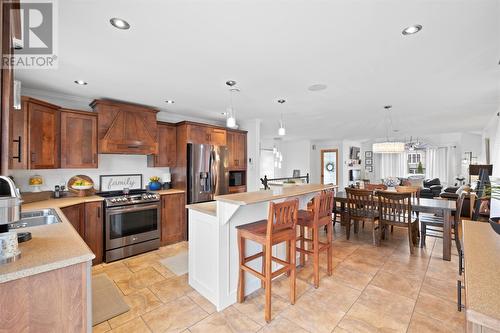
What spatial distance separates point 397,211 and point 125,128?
4.55m

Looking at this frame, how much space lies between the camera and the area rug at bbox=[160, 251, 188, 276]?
301 cm

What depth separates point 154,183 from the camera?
433cm

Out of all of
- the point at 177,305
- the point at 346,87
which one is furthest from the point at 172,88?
the point at 177,305

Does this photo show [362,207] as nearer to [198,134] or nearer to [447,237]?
[447,237]

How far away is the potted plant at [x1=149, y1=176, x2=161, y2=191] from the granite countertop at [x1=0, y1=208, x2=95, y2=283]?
2.59 m

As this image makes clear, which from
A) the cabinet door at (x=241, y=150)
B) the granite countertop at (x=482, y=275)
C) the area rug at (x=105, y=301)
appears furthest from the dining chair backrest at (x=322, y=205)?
the cabinet door at (x=241, y=150)

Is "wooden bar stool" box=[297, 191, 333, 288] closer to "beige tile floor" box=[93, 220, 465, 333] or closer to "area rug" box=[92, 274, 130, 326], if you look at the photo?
"beige tile floor" box=[93, 220, 465, 333]

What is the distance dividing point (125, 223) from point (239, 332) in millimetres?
2433

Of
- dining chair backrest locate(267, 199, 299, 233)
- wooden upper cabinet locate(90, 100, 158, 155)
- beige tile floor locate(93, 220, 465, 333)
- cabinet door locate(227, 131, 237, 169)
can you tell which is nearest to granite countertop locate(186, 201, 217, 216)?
dining chair backrest locate(267, 199, 299, 233)

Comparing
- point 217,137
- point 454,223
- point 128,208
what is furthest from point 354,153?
point 128,208

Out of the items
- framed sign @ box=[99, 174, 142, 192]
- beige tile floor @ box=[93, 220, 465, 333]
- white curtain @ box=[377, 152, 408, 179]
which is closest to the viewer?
beige tile floor @ box=[93, 220, 465, 333]

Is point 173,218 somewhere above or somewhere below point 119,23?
below

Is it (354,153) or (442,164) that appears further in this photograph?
(354,153)

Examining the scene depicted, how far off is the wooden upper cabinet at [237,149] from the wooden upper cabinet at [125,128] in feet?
5.15
